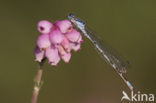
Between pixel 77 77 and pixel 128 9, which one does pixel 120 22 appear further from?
pixel 77 77

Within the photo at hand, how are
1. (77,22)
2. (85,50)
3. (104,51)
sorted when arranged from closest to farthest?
1. (77,22)
2. (104,51)
3. (85,50)

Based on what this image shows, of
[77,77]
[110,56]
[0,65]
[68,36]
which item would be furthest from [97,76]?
[68,36]

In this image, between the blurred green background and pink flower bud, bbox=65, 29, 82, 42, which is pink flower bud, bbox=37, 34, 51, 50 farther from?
the blurred green background

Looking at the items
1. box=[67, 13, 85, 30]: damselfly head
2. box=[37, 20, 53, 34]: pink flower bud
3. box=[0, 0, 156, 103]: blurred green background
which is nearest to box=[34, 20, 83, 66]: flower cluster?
box=[37, 20, 53, 34]: pink flower bud

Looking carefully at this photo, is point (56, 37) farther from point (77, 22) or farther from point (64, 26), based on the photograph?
point (77, 22)

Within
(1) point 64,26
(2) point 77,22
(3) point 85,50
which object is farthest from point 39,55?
(3) point 85,50
